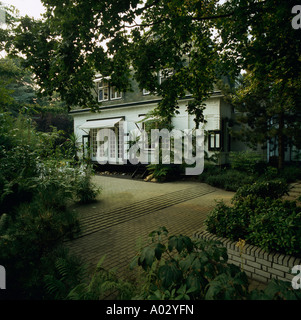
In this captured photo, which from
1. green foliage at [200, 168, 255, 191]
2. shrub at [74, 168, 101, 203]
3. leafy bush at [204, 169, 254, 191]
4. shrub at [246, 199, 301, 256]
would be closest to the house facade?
green foliage at [200, 168, 255, 191]

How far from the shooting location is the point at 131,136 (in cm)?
1656

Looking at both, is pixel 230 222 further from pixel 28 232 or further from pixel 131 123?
pixel 131 123

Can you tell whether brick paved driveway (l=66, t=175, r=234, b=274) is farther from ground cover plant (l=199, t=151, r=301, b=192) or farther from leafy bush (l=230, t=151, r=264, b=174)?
leafy bush (l=230, t=151, r=264, b=174)

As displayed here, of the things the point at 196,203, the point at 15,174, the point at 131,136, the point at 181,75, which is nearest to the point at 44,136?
the point at 15,174

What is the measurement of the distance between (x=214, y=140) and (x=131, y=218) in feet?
28.3

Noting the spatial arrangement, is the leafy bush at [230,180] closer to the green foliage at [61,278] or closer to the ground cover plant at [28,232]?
the ground cover plant at [28,232]

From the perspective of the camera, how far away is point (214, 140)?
43.5 feet

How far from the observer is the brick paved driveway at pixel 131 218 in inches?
173

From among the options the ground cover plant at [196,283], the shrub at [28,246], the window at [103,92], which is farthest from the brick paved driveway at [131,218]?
the window at [103,92]

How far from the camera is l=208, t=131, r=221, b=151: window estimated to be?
43.5 feet

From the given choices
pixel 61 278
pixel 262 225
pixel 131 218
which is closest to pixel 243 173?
pixel 131 218

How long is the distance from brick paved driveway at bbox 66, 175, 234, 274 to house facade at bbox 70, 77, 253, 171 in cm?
457
